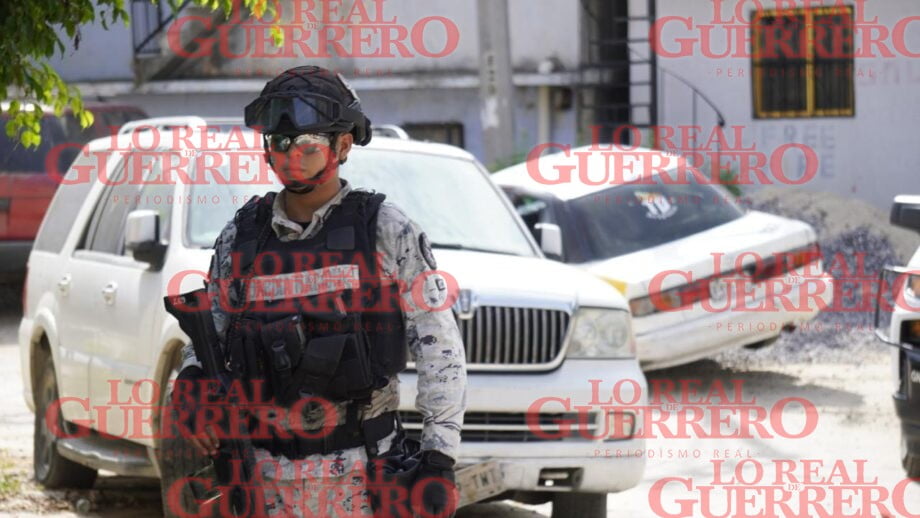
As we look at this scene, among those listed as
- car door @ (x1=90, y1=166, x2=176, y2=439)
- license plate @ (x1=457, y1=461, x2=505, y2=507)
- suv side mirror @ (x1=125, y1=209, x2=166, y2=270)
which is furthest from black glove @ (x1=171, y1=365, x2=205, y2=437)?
suv side mirror @ (x1=125, y1=209, x2=166, y2=270)

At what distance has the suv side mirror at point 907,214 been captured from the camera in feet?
22.6

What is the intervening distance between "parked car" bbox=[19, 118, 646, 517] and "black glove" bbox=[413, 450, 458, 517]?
242cm

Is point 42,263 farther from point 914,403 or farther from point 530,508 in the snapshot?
point 914,403

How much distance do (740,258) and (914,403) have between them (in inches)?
153

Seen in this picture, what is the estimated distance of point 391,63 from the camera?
71.1 feet

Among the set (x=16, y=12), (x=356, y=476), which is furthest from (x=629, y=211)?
(x=356, y=476)

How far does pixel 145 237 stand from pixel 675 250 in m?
5.05

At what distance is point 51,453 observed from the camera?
762 cm

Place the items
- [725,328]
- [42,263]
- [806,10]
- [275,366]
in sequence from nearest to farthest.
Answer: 1. [275,366]
2. [42,263]
3. [725,328]
4. [806,10]

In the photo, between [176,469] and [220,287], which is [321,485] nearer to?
[220,287]

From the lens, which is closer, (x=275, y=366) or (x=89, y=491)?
(x=275, y=366)

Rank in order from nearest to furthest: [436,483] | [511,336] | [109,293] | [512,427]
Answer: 1. [436,483]
2. [512,427]
3. [511,336]
4. [109,293]

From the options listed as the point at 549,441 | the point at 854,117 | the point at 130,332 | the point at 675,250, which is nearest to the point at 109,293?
the point at 130,332

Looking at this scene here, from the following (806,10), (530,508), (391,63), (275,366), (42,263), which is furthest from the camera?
(391,63)
